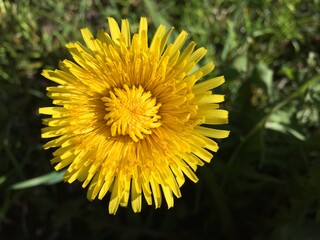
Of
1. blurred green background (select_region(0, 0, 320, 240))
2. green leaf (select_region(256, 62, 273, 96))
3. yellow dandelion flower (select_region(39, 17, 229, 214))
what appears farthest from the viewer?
green leaf (select_region(256, 62, 273, 96))

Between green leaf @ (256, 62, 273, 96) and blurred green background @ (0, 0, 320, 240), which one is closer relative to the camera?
blurred green background @ (0, 0, 320, 240)

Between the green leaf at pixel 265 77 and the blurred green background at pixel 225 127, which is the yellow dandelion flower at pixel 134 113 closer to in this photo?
the blurred green background at pixel 225 127

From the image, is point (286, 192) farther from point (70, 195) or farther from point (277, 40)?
point (70, 195)

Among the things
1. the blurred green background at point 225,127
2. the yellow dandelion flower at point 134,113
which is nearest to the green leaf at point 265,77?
the blurred green background at point 225,127

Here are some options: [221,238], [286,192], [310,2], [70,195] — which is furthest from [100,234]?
[310,2]

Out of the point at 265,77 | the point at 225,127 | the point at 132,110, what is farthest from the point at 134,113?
the point at 265,77

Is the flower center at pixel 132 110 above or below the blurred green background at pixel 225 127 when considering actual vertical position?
below

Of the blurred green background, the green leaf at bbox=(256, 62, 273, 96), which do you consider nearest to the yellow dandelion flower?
the blurred green background

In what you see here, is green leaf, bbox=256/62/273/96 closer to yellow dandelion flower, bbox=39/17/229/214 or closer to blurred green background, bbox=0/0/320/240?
blurred green background, bbox=0/0/320/240
